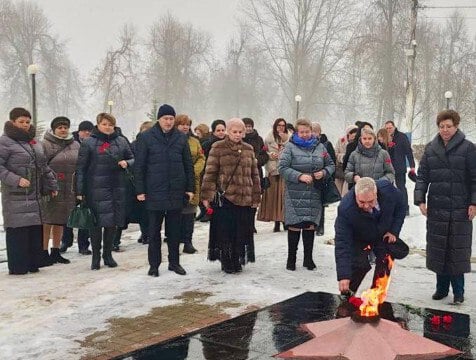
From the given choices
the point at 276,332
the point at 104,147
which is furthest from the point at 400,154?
the point at 276,332

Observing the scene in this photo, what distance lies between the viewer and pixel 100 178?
6965mm

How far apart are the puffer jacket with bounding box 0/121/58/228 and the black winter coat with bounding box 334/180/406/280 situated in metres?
3.77

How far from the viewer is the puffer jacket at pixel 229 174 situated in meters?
6.69

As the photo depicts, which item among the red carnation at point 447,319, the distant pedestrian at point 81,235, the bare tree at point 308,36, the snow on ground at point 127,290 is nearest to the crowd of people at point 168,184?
the snow on ground at point 127,290

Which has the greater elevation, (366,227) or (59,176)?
(59,176)

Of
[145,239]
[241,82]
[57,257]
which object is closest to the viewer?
[57,257]

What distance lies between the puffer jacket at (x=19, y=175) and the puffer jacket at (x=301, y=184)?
9.46ft

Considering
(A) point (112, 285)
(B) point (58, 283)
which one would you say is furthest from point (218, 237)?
(B) point (58, 283)

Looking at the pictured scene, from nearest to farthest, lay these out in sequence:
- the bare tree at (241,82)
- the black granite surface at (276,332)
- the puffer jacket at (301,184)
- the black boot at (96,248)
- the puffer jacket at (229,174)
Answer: the black granite surface at (276,332) < the puffer jacket at (229,174) < the puffer jacket at (301,184) < the black boot at (96,248) < the bare tree at (241,82)

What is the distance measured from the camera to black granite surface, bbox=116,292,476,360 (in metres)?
3.97

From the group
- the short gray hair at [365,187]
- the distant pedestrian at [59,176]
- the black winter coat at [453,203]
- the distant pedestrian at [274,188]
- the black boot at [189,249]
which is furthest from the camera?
the distant pedestrian at [274,188]

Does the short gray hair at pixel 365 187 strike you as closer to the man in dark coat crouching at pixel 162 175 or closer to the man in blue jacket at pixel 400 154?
the man in dark coat crouching at pixel 162 175

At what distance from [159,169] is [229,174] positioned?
2.63ft

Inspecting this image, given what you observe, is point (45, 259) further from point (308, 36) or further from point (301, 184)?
point (308, 36)
